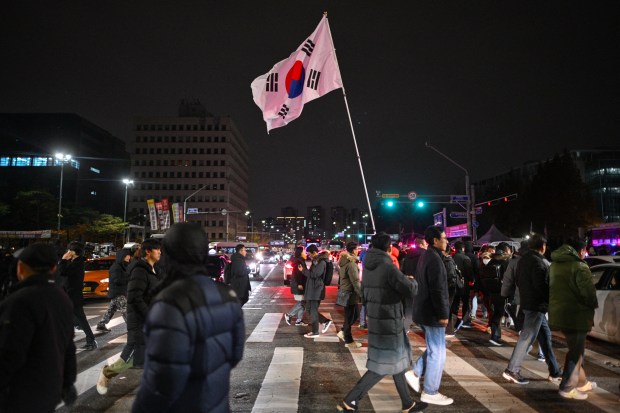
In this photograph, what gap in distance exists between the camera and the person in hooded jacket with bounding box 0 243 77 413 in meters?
2.68

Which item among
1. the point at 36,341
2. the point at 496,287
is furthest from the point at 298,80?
the point at 36,341

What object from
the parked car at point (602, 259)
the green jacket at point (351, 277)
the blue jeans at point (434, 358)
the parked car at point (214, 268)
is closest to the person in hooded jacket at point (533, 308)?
the blue jeans at point (434, 358)

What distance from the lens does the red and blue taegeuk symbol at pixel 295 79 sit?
11.0 m

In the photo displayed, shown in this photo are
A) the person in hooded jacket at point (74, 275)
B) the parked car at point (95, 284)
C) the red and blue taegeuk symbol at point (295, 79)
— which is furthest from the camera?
the parked car at point (95, 284)

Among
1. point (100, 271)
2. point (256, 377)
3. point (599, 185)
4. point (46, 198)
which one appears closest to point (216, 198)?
point (46, 198)

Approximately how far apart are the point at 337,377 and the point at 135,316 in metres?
2.96

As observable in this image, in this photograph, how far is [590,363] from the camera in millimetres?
7246

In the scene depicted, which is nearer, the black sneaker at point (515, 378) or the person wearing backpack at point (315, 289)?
the black sneaker at point (515, 378)

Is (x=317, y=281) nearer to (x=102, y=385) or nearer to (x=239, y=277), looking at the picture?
(x=239, y=277)

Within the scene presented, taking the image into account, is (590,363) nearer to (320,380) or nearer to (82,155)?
(320,380)

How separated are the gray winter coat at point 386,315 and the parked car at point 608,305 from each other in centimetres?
531

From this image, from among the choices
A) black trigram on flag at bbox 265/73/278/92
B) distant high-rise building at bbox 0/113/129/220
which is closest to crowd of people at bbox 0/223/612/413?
black trigram on flag at bbox 265/73/278/92

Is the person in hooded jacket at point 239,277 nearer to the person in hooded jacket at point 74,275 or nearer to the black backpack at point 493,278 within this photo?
the person in hooded jacket at point 74,275

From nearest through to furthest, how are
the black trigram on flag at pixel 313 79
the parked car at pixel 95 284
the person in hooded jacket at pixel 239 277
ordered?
the person in hooded jacket at pixel 239 277
the black trigram on flag at pixel 313 79
the parked car at pixel 95 284
